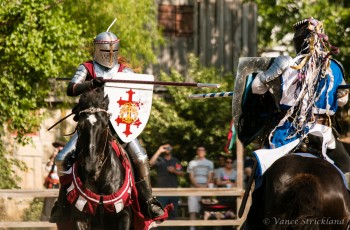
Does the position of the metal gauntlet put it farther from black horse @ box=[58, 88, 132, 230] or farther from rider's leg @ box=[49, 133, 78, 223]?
rider's leg @ box=[49, 133, 78, 223]

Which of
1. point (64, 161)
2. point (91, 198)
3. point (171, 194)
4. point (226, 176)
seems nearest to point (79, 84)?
point (64, 161)

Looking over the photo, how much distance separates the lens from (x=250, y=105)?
10.9 meters

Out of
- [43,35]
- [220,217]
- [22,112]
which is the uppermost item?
[43,35]

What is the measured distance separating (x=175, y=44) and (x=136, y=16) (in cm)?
619

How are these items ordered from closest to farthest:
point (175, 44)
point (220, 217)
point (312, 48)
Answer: point (312, 48), point (220, 217), point (175, 44)

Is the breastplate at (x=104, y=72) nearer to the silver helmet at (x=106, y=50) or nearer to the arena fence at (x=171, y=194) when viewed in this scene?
the silver helmet at (x=106, y=50)

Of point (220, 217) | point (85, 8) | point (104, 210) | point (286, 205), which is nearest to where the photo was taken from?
point (286, 205)

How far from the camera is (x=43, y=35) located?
1830 cm

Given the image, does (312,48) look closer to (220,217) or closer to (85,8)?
(220,217)

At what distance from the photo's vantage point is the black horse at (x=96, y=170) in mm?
10727

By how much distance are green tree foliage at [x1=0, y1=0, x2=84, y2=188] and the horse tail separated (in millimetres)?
9504

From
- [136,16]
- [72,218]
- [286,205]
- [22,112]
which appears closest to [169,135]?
[136,16]

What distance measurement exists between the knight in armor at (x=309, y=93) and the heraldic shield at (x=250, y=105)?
320mm

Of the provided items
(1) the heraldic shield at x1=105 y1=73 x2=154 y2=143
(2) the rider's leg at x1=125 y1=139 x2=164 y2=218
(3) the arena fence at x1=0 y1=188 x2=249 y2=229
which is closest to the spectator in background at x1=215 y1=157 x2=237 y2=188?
(3) the arena fence at x1=0 y1=188 x2=249 y2=229
